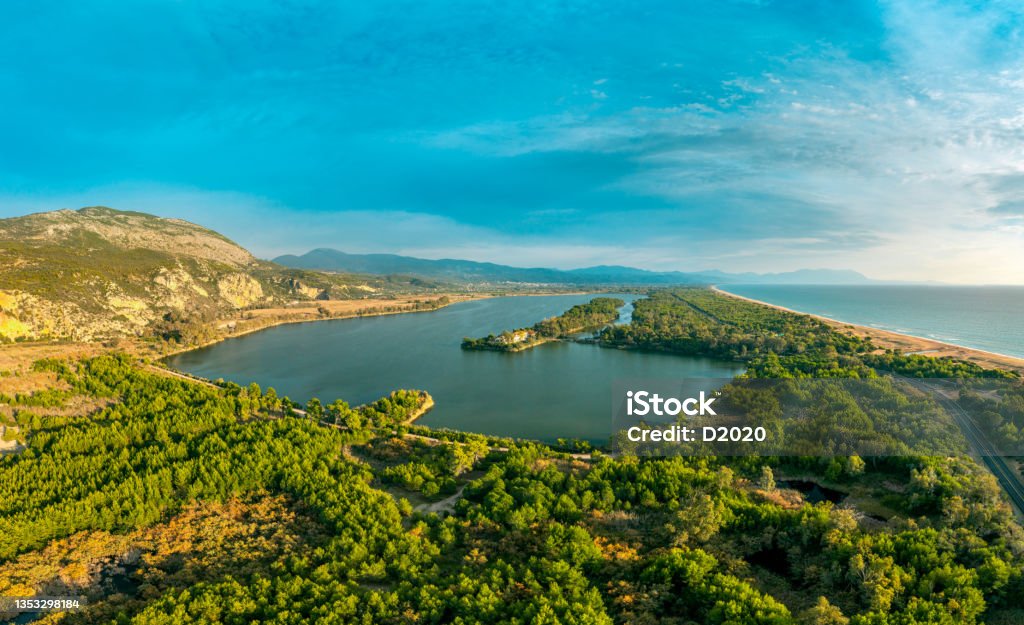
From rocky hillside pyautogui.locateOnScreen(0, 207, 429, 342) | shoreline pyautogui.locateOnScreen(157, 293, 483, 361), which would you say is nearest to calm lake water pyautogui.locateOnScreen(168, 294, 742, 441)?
shoreline pyautogui.locateOnScreen(157, 293, 483, 361)

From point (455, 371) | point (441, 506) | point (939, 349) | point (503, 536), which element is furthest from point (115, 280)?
point (939, 349)

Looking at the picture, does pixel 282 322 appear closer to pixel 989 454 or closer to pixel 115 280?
pixel 115 280

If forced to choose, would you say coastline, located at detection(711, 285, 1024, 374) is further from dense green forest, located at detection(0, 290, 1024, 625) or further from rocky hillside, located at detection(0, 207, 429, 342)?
rocky hillside, located at detection(0, 207, 429, 342)

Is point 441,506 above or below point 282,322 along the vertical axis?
below

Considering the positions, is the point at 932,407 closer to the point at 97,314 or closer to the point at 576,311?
the point at 576,311

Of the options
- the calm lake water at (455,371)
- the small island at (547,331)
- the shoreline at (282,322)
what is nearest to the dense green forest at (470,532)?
the calm lake water at (455,371)
